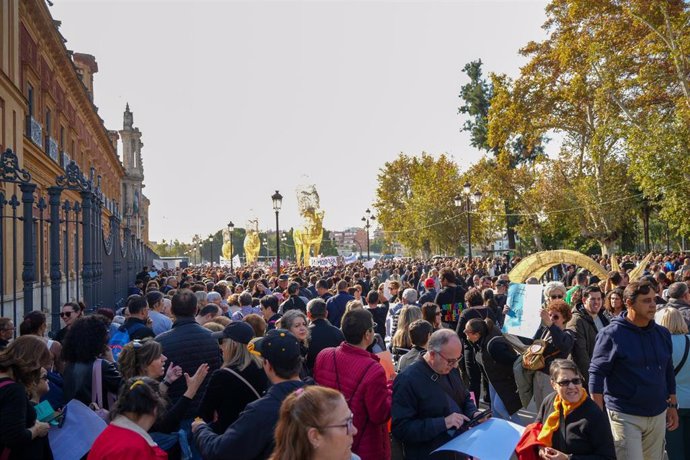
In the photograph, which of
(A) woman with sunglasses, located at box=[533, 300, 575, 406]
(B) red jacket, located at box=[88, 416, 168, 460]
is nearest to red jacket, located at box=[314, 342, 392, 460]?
(B) red jacket, located at box=[88, 416, 168, 460]

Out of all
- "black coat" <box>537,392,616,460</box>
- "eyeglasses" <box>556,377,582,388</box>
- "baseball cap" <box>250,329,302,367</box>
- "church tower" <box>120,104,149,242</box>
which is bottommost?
"black coat" <box>537,392,616,460</box>

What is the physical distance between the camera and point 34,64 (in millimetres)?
22391

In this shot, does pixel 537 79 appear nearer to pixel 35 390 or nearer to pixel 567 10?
pixel 567 10

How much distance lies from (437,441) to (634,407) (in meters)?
1.99

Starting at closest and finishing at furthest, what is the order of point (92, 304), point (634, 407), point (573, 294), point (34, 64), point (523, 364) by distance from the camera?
point (634, 407) < point (523, 364) < point (92, 304) < point (573, 294) < point (34, 64)

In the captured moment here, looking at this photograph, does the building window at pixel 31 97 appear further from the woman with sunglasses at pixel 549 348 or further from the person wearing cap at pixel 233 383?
the person wearing cap at pixel 233 383

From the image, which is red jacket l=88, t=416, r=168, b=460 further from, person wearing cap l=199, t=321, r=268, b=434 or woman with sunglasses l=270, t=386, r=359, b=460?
woman with sunglasses l=270, t=386, r=359, b=460

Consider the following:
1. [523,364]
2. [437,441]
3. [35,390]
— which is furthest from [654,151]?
[35,390]

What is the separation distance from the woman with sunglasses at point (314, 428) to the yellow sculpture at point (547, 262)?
51.7 feet

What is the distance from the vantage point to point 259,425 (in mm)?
3633

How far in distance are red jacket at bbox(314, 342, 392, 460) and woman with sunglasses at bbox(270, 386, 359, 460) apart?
2003mm

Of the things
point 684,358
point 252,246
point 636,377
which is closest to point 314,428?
point 636,377

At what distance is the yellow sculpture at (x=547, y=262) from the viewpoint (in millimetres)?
17444

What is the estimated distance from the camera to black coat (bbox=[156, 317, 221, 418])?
5.61 meters
